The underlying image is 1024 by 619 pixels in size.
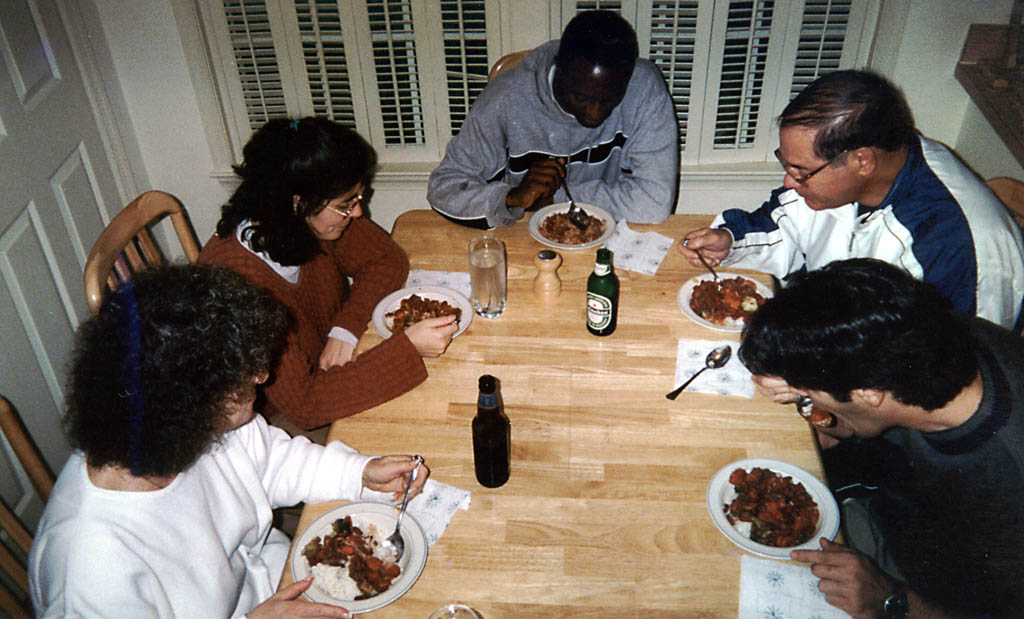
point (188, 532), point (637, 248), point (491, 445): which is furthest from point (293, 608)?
point (637, 248)

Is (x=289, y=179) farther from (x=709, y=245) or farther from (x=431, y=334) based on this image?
(x=709, y=245)

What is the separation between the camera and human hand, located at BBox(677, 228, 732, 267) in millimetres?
2152

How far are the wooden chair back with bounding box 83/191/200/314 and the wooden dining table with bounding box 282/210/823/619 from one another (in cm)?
73

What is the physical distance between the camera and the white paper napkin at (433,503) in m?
1.46

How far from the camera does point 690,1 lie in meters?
2.96

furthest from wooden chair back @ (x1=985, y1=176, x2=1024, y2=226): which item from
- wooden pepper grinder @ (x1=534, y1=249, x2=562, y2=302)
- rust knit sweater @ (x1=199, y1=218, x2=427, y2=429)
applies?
rust knit sweater @ (x1=199, y1=218, x2=427, y2=429)

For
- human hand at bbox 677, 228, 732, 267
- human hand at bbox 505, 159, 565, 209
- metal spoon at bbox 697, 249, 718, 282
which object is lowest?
metal spoon at bbox 697, 249, 718, 282

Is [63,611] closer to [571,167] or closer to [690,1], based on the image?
[571,167]

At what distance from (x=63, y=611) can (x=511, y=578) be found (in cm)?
78

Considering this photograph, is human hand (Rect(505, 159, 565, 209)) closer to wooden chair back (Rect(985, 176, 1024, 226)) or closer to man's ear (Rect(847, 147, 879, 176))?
man's ear (Rect(847, 147, 879, 176))

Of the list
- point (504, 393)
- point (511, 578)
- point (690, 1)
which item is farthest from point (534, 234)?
point (690, 1)

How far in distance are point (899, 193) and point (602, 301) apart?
2.82ft

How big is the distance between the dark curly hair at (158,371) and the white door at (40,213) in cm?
131

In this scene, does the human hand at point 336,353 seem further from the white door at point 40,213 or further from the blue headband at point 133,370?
the white door at point 40,213
